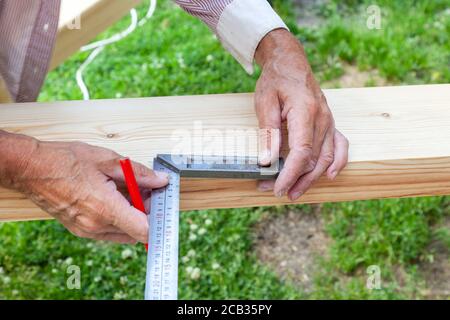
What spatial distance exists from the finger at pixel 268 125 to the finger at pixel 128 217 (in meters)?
0.30

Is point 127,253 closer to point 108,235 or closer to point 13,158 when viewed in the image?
point 108,235

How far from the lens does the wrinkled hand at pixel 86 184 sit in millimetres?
1236

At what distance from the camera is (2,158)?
1280mm

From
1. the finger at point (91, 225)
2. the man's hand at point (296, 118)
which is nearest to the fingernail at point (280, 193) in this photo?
the man's hand at point (296, 118)

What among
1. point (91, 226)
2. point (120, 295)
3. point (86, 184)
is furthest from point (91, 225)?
point (120, 295)

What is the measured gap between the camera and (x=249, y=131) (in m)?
1.45

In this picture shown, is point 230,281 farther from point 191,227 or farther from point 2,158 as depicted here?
point 2,158

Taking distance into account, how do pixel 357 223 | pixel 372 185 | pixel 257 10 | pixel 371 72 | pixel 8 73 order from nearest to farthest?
pixel 372 185 < pixel 257 10 < pixel 8 73 < pixel 357 223 < pixel 371 72

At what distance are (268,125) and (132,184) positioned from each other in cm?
38

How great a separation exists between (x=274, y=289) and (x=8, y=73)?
4.53 feet

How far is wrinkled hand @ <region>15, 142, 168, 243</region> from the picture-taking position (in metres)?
1.24

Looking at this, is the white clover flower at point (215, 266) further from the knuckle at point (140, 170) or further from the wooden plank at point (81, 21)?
the knuckle at point (140, 170)
